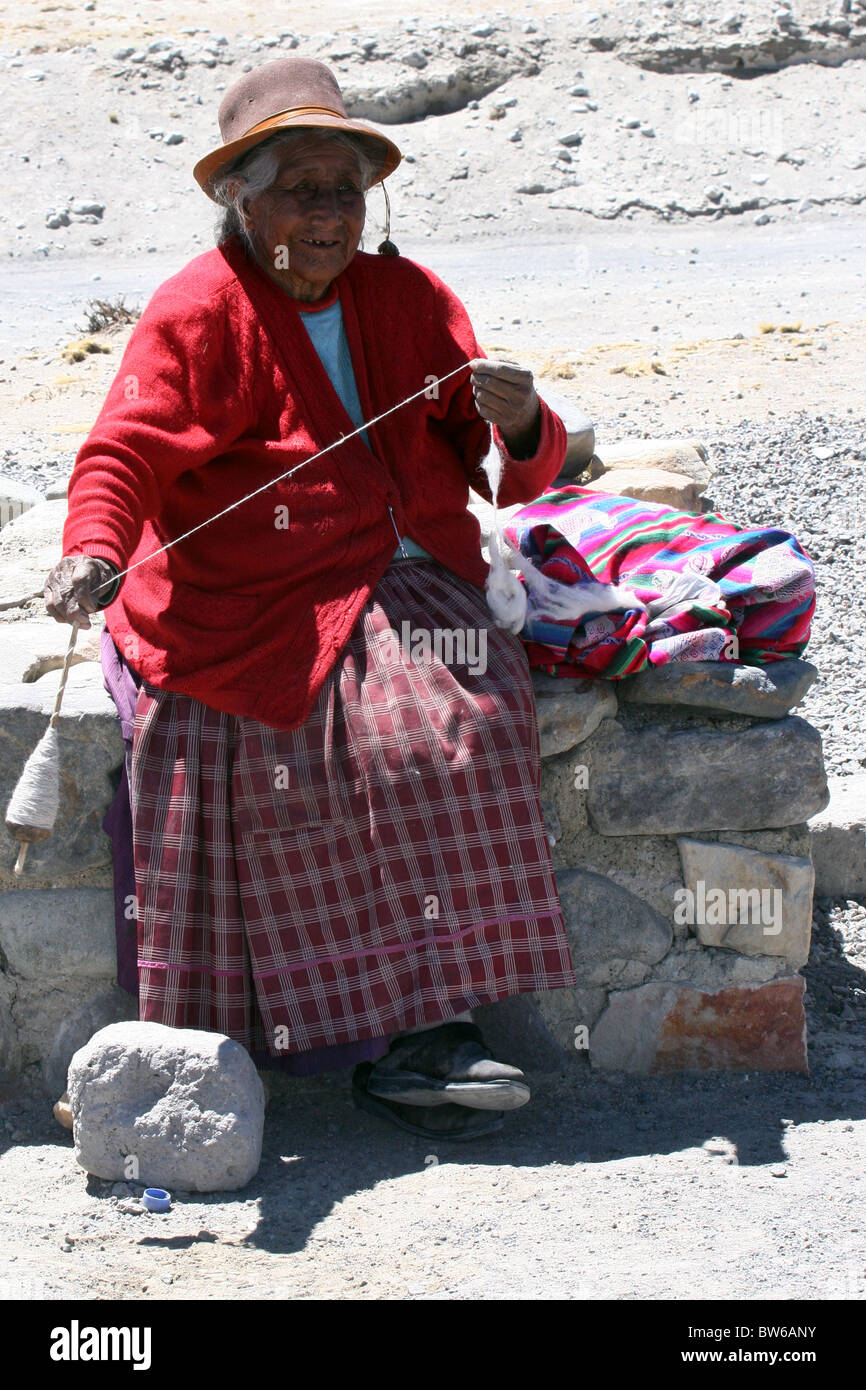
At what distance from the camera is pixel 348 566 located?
305 centimetres

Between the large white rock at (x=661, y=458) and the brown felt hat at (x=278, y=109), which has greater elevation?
the brown felt hat at (x=278, y=109)

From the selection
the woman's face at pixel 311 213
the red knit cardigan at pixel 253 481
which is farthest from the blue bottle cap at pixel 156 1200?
the woman's face at pixel 311 213

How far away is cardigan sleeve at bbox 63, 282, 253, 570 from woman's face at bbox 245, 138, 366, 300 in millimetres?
161

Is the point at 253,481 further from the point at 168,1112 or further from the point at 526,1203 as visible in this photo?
the point at 526,1203

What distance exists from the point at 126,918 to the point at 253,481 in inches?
35.7

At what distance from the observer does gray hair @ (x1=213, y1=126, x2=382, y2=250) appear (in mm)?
2967

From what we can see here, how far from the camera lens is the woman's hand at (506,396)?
116 inches

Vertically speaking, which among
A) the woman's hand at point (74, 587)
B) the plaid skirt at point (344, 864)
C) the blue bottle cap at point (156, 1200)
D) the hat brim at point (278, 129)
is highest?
the hat brim at point (278, 129)

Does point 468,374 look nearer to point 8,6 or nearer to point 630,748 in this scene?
point 630,748

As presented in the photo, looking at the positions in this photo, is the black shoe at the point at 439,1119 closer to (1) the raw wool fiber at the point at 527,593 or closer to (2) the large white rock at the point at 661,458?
(1) the raw wool fiber at the point at 527,593

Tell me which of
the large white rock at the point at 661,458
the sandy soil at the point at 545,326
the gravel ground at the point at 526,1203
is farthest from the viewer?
the large white rock at the point at 661,458

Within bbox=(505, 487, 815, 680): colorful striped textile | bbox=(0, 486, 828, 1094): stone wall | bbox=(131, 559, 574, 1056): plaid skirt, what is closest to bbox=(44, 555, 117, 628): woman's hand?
bbox=(131, 559, 574, 1056): plaid skirt

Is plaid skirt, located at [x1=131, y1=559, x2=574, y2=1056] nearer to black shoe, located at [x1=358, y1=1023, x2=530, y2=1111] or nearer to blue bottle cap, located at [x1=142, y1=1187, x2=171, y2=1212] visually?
black shoe, located at [x1=358, y1=1023, x2=530, y2=1111]

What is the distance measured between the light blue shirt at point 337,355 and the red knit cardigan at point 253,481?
0.08 ft
